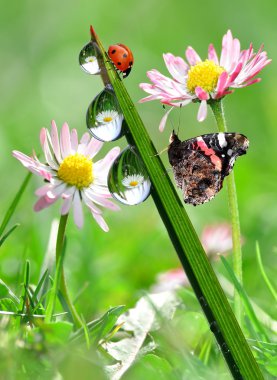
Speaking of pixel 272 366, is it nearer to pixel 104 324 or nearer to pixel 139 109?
pixel 104 324

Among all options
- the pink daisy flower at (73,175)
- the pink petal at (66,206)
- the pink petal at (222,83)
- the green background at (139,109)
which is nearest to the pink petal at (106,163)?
the pink daisy flower at (73,175)

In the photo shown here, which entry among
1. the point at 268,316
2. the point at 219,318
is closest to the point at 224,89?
the point at 219,318

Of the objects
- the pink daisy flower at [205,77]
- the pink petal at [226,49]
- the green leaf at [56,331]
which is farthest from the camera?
the pink petal at [226,49]

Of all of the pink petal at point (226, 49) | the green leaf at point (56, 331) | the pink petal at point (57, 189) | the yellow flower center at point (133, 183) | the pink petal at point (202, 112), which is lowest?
the green leaf at point (56, 331)

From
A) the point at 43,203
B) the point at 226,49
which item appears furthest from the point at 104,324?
the point at 226,49

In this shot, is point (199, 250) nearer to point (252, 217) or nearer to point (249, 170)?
point (252, 217)

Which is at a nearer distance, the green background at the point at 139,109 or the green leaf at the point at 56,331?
the green leaf at the point at 56,331

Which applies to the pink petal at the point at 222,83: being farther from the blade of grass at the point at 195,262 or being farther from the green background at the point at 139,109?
the green background at the point at 139,109

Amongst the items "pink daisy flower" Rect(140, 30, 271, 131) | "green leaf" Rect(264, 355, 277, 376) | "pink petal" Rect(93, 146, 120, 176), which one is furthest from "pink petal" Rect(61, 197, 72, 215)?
"green leaf" Rect(264, 355, 277, 376)
